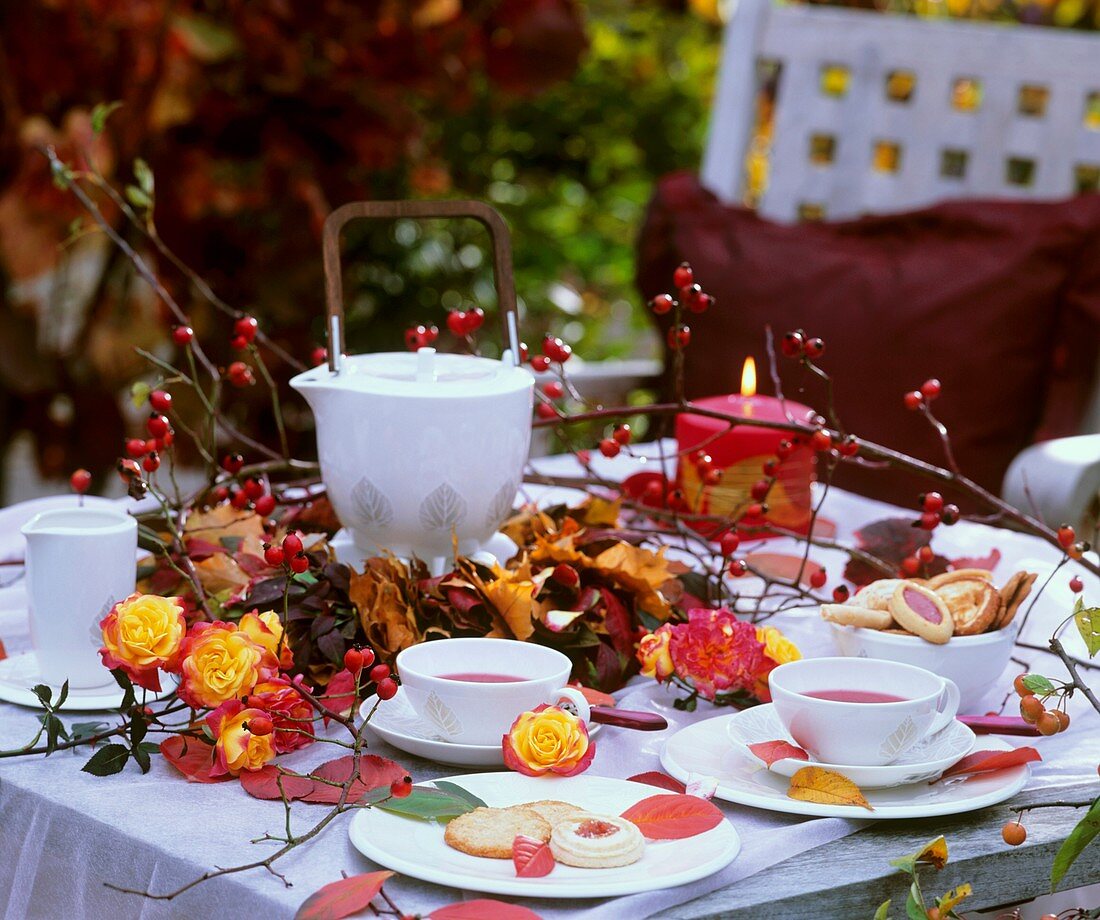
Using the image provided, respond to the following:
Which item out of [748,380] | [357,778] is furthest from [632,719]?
[748,380]

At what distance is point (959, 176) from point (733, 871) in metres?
1.84

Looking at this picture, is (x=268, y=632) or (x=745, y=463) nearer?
(x=268, y=632)

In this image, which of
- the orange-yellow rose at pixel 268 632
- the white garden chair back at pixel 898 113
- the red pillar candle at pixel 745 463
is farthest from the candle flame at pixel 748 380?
the white garden chair back at pixel 898 113

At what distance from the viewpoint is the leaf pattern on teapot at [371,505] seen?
949 mm

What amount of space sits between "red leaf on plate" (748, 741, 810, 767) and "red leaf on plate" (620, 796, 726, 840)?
0.07m

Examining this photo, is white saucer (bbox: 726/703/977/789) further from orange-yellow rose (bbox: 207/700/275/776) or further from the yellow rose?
orange-yellow rose (bbox: 207/700/275/776)

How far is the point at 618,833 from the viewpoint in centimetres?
66

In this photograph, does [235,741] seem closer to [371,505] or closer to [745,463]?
[371,505]

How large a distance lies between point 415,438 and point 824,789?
0.35 m

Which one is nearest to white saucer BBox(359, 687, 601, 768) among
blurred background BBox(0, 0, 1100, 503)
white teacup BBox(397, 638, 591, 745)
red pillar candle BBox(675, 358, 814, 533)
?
white teacup BBox(397, 638, 591, 745)

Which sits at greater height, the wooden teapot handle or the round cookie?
the wooden teapot handle

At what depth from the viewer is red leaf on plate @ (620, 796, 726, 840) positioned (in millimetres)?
677

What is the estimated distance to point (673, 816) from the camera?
2.26 ft

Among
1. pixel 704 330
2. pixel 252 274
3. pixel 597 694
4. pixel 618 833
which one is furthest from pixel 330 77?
pixel 618 833
